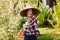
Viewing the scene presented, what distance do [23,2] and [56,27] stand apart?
1.26ft

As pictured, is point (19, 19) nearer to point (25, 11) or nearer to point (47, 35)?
point (25, 11)

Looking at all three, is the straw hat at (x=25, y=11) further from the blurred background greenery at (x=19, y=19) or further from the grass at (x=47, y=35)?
the grass at (x=47, y=35)

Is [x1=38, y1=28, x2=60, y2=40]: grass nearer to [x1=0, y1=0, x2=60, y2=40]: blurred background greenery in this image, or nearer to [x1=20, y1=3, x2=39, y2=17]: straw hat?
[x1=0, y1=0, x2=60, y2=40]: blurred background greenery

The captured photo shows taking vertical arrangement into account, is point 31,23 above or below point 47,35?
above

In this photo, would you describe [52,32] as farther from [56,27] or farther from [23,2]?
[23,2]

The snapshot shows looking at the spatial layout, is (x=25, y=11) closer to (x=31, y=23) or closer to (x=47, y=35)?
(x=31, y=23)

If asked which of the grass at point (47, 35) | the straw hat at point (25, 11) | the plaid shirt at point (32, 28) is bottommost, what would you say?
the grass at point (47, 35)

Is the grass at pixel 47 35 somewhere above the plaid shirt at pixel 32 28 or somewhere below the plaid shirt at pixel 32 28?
below

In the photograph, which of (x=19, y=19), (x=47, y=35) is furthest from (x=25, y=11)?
(x=47, y=35)

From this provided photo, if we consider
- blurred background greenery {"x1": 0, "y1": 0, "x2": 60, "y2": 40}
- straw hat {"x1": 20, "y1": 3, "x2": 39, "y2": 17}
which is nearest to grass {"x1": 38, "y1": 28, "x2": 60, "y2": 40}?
blurred background greenery {"x1": 0, "y1": 0, "x2": 60, "y2": 40}

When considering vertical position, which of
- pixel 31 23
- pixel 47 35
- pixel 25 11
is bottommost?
pixel 47 35

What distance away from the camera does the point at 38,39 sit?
7.59ft

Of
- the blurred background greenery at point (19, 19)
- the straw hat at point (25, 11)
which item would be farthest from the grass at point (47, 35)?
the straw hat at point (25, 11)

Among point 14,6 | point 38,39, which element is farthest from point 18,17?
point 38,39
